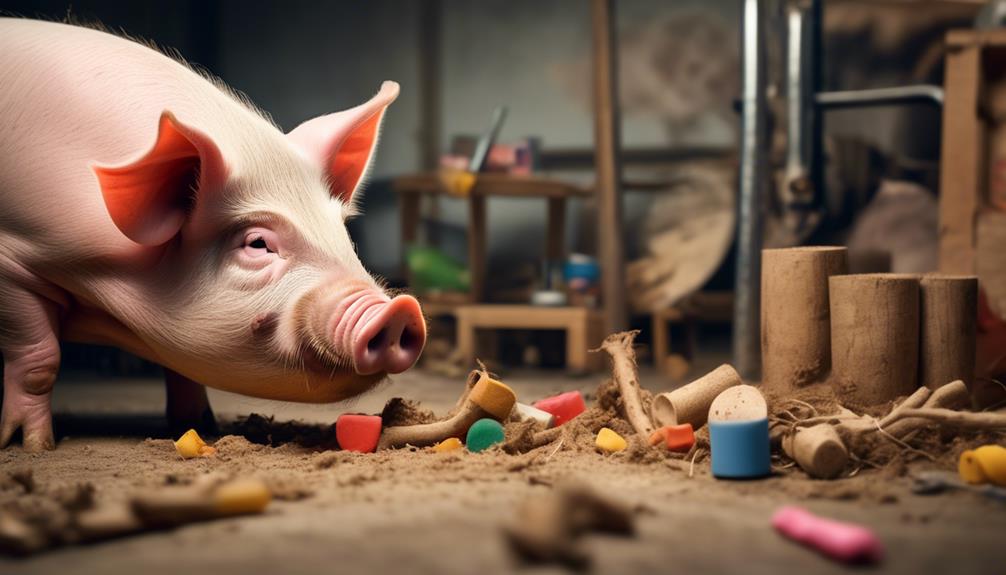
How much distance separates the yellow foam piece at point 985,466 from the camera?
2502 mm

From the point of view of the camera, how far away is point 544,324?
6141 millimetres

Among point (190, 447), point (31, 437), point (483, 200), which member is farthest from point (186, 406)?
point (483, 200)

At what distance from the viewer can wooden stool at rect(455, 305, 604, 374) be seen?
6078mm

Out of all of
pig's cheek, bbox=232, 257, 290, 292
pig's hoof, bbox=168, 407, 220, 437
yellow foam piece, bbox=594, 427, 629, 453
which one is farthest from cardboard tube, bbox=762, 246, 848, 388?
pig's hoof, bbox=168, 407, 220, 437

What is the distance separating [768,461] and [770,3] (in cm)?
542

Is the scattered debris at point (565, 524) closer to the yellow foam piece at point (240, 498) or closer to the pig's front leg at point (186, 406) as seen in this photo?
the yellow foam piece at point (240, 498)

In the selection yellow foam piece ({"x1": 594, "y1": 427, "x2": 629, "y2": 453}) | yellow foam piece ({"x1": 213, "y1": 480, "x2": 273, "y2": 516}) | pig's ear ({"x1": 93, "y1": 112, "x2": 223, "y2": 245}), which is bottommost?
yellow foam piece ({"x1": 594, "y1": 427, "x2": 629, "y2": 453})

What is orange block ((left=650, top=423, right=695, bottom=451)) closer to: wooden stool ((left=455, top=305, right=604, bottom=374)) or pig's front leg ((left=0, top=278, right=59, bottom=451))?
pig's front leg ((left=0, top=278, right=59, bottom=451))

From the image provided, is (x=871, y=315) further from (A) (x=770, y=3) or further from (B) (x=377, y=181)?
(B) (x=377, y=181)

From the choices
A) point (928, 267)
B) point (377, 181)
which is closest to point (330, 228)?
point (928, 267)

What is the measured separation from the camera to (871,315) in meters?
3.26

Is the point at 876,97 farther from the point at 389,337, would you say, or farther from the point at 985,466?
the point at 389,337

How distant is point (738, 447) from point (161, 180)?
5.79 ft

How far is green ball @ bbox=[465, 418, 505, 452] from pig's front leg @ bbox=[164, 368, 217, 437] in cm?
115
